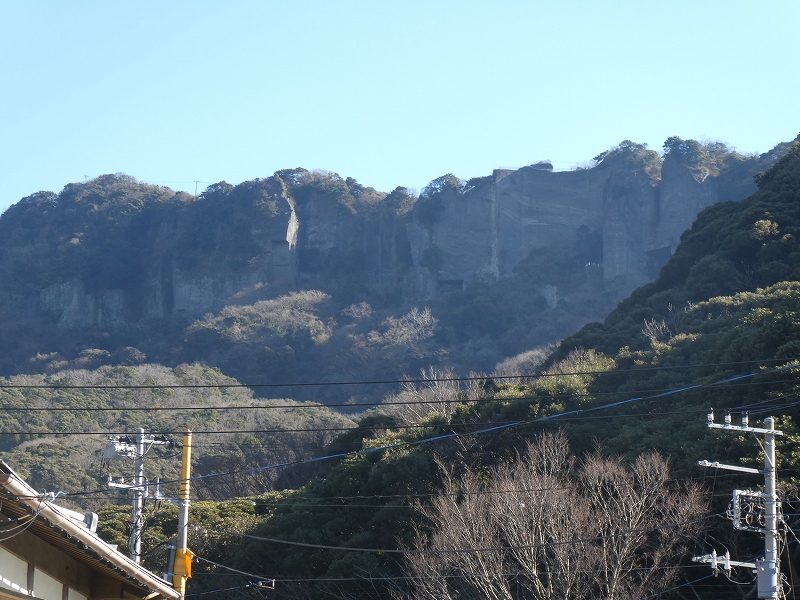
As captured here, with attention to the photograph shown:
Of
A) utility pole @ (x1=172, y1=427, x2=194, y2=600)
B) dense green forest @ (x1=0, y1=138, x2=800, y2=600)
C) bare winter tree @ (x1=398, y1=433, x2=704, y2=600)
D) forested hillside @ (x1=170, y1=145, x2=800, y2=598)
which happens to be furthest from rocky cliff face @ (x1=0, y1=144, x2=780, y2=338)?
utility pole @ (x1=172, y1=427, x2=194, y2=600)

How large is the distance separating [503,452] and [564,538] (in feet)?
28.6

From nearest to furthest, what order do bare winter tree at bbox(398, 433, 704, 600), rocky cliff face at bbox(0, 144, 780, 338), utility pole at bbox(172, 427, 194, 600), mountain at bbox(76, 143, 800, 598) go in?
utility pole at bbox(172, 427, 194, 600) → bare winter tree at bbox(398, 433, 704, 600) → mountain at bbox(76, 143, 800, 598) → rocky cliff face at bbox(0, 144, 780, 338)

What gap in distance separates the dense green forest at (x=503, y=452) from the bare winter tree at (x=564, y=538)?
0.06 m

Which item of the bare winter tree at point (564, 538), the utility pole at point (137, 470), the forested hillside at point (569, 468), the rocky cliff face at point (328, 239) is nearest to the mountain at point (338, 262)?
the rocky cliff face at point (328, 239)

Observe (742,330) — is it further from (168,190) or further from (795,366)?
(168,190)

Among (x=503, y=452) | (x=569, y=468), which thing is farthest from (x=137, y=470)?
(x=503, y=452)

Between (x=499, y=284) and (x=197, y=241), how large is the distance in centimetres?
2650

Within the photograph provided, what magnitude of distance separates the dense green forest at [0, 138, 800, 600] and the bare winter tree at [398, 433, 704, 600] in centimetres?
6

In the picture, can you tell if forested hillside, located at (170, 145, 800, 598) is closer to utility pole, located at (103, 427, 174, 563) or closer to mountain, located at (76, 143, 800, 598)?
mountain, located at (76, 143, 800, 598)

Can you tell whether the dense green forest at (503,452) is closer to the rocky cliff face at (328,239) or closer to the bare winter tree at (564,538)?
the bare winter tree at (564,538)

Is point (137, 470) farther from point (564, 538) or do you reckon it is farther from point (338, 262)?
point (338, 262)

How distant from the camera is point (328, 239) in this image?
97188 millimetres

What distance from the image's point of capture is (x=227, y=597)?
28.4 meters

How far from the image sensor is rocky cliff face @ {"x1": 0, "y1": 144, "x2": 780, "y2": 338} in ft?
295
